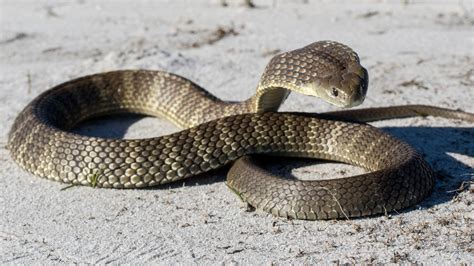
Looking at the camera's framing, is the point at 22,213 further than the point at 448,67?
No

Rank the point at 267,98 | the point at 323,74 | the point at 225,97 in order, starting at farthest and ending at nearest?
the point at 225,97 < the point at 267,98 < the point at 323,74

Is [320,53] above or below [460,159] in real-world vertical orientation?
above

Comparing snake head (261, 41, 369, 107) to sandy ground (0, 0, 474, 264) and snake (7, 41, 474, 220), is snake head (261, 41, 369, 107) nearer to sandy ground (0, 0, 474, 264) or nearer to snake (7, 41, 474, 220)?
snake (7, 41, 474, 220)

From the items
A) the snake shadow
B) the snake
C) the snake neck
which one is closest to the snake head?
the snake

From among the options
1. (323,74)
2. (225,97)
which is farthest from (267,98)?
(225,97)

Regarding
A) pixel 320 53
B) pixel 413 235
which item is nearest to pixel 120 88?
pixel 320 53

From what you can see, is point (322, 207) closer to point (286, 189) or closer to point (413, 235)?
point (286, 189)

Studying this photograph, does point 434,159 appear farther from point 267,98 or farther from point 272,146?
point 267,98
